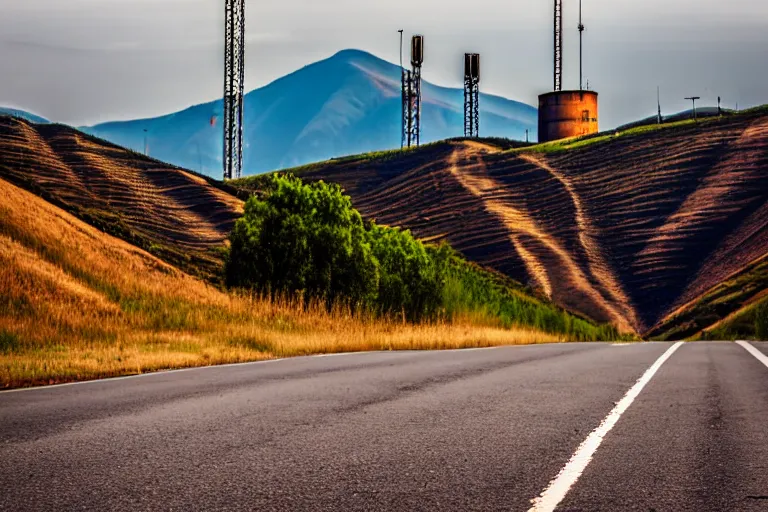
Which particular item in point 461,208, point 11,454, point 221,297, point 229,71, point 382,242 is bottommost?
point 11,454

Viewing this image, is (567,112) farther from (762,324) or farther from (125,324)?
(125,324)

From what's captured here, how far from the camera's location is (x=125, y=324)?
68.5ft

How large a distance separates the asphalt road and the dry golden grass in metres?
2.48

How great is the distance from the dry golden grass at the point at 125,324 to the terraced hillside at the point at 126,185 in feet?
92.1

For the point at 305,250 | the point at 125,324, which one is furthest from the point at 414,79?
the point at 125,324

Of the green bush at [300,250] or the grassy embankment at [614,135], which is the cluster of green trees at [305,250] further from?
the grassy embankment at [614,135]

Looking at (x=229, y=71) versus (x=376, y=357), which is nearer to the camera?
(x=376, y=357)

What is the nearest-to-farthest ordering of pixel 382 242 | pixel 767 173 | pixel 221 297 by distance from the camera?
1. pixel 221 297
2. pixel 382 242
3. pixel 767 173

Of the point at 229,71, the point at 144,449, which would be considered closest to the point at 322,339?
the point at 144,449

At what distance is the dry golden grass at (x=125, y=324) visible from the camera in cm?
1623

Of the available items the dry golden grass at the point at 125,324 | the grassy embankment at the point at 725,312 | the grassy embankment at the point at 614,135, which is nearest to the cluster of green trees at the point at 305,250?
the dry golden grass at the point at 125,324

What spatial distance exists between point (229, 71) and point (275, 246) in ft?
206

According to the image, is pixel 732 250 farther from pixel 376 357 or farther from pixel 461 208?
pixel 376 357

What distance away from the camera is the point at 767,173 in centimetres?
9662
